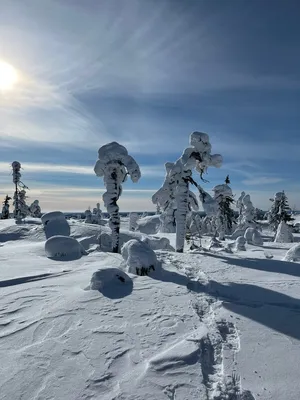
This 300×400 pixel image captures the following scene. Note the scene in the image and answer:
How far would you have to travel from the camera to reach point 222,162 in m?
16.1

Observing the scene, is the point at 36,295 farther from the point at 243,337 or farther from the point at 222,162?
the point at 222,162

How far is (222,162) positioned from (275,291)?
9959mm

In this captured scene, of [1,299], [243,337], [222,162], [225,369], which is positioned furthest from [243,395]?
[222,162]

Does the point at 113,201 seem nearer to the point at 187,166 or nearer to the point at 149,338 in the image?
the point at 187,166

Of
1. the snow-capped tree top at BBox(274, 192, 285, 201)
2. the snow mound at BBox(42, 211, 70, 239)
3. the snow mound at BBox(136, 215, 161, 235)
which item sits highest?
the snow-capped tree top at BBox(274, 192, 285, 201)

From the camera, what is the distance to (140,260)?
921 cm

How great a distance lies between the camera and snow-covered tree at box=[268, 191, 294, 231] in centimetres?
4244

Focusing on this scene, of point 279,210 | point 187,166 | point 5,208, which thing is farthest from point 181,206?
point 5,208

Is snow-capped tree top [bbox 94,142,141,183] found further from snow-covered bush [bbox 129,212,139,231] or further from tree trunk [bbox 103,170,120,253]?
snow-covered bush [bbox 129,212,139,231]

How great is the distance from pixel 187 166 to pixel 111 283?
10.2m

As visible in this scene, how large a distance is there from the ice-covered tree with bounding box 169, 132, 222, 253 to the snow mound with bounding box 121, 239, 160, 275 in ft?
22.9

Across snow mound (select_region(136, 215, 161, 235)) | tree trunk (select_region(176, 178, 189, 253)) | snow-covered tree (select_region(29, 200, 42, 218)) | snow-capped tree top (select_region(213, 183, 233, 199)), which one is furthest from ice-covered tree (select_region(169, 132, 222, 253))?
snow-covered tree (select_region(29, 200, 42, 218))

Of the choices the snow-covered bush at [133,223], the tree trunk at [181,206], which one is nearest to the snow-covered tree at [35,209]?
the snow-covered bush at [133,223]

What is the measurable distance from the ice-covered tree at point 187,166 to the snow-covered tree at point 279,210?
3135 cm
